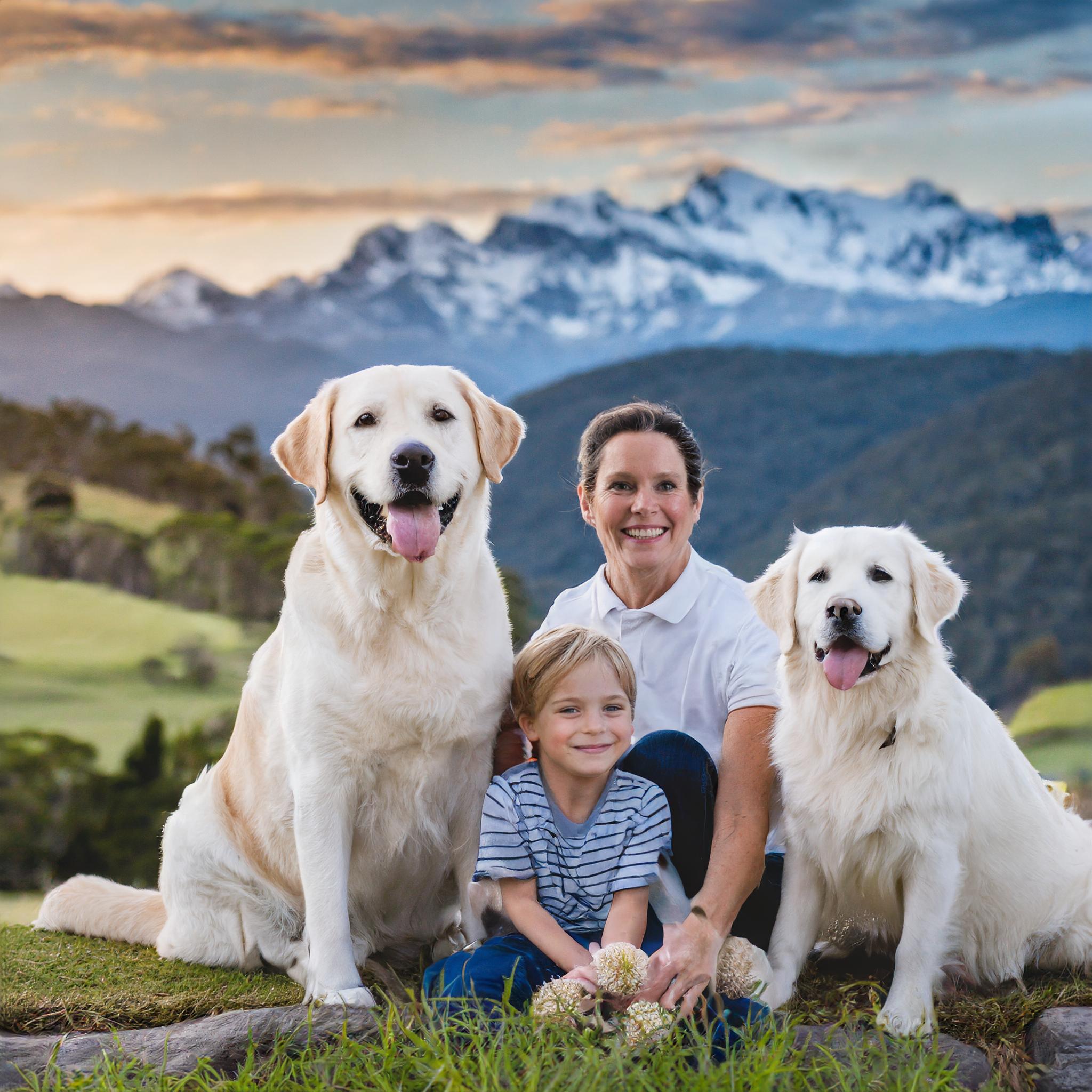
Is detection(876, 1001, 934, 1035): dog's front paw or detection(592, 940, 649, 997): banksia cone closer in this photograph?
detection(592, 940, 649, 997): banksia cone

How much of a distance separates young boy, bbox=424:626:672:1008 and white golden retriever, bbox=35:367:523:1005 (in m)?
0.18

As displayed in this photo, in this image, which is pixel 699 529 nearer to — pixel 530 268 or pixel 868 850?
pixel 868 850

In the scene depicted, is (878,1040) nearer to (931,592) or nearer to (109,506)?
(931,592)

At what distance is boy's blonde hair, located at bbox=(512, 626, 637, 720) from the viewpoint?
338 centimetres

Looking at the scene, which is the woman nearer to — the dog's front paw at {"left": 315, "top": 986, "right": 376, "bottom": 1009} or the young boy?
the young boy

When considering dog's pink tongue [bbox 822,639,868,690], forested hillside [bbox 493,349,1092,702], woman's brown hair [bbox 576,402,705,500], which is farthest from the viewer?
forested hillside [bbox 493,349,1092,702]

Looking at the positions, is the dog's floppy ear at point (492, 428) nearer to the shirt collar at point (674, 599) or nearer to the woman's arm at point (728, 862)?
the shirt collar at point (674, 599)

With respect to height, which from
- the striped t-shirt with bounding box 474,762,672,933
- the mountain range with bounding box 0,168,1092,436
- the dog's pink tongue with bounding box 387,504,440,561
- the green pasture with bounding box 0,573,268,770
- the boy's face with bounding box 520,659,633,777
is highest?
the mountain range with bounding box 0,168,1092,436

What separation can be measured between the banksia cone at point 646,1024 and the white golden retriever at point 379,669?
0.78 m

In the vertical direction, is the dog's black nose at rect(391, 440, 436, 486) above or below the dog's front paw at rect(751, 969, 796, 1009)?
above

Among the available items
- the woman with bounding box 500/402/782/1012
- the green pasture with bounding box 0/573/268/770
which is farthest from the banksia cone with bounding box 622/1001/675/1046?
the green pasture with bounding box 0/573/268/770

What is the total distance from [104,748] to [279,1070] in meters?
11.0

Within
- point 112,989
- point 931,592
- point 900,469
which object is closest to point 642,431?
point 931,592

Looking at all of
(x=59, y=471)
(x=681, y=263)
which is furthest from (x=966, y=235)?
(x=59, y=471)
